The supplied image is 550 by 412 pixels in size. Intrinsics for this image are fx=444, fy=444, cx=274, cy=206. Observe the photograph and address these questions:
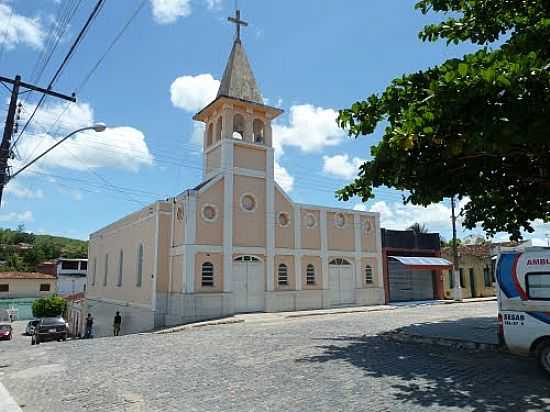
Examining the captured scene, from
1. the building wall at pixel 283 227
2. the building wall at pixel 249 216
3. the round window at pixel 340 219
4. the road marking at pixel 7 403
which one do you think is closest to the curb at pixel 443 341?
the road marking at pixel 7 403

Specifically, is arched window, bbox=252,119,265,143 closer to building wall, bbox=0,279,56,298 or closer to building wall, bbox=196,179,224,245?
building wall, bbox=196,179,224,245

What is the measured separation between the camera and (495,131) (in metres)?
6.62

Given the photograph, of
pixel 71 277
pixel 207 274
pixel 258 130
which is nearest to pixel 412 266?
pixel 258 130

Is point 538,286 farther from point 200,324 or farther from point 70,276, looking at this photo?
point 70,276

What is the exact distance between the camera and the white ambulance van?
25.0 ft

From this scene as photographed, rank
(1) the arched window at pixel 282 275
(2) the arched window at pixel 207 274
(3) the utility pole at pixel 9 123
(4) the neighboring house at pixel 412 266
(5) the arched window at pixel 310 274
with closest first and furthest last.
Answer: (3) the utility pole at pixel 9 123, (2) the arched window at pixel 207 274, (1) the arched window at pixel 282 275, (5) the arched window at pixel 310 274, (4) the neighboring house at pixel 412 266

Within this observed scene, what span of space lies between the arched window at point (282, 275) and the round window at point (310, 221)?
3.12m

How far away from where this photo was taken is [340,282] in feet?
90.6

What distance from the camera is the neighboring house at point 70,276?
210 ft

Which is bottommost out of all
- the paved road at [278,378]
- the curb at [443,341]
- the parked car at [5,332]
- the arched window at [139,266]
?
the parked car at [5,332]

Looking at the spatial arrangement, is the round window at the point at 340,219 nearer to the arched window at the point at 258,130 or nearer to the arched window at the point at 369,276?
the arched window at the point at 369,276

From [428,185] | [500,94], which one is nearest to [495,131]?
[500,94]

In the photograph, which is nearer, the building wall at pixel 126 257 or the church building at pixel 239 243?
the church building at pixel 239 243

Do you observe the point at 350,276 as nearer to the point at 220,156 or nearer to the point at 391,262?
the point at 391,262
